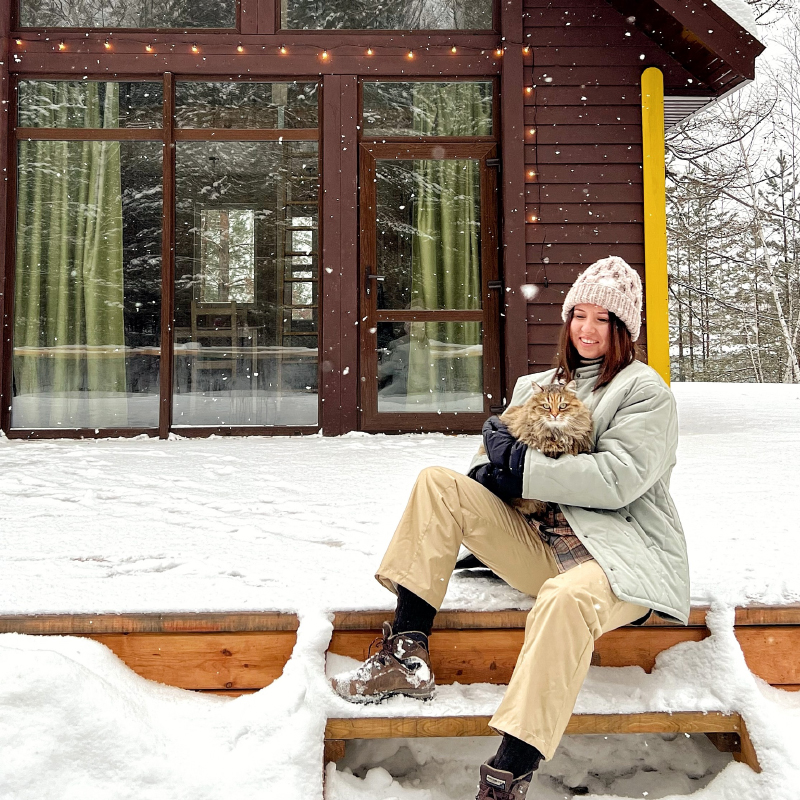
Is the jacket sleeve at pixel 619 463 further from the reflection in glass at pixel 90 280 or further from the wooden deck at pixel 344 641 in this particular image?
the reflection in glass at pixel 90 280

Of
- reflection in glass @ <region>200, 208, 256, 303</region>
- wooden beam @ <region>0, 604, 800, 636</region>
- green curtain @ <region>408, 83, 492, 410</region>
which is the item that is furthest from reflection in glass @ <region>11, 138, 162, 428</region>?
wooden beam @ <region>0, 604, 800, 636</region>

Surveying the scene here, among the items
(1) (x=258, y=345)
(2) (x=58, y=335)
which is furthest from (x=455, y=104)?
(2) (x=58, y=335)

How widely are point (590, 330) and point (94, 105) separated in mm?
4853

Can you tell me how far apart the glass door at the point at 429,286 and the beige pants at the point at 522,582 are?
3494mm

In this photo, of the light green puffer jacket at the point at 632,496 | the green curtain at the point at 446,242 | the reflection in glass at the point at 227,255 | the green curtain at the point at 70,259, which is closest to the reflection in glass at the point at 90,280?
the green curtain at the point at 70,259

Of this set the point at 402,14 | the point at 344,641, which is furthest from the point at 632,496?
the point at 402,14

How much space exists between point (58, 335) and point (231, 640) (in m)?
4.33

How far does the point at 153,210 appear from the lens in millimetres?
5246

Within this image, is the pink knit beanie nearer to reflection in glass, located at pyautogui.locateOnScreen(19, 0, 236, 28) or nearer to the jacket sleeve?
the jacket sleeve

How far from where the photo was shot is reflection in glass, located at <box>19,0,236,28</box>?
5168mm

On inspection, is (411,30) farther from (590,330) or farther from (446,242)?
Answer: (590,330)

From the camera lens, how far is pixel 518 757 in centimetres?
138

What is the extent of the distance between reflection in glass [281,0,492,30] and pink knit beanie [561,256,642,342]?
4285 mm

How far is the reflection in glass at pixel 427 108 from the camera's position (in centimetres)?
528
